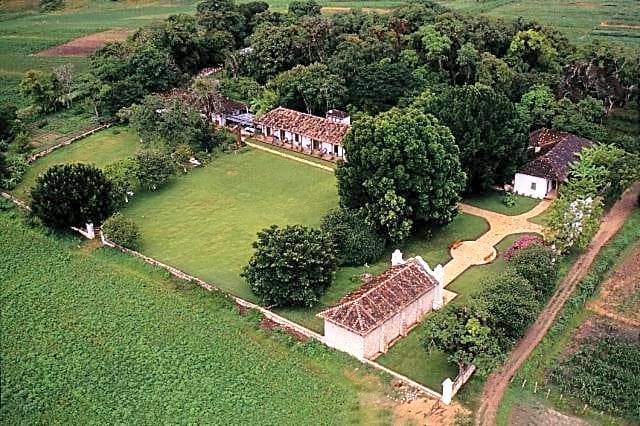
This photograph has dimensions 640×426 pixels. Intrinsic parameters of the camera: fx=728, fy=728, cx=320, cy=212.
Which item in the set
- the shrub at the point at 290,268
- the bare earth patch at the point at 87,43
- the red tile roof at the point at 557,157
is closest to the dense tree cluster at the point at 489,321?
the shrub at the point at 290,268

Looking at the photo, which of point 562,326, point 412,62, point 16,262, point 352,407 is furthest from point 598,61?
point 16,262

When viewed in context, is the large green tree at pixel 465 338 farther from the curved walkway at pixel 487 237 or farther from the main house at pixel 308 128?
the main house at pixel 308 128

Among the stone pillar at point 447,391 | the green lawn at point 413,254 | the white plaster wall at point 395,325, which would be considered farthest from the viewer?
the green lawn at point 413,254

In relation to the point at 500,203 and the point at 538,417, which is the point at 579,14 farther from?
the point at 538,417

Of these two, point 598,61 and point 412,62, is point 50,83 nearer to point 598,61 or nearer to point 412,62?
point 412,62

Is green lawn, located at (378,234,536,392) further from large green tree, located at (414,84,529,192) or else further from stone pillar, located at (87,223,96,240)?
stone pillar, located at (87,223,96,240)

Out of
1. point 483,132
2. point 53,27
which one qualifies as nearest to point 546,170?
point 483,132
